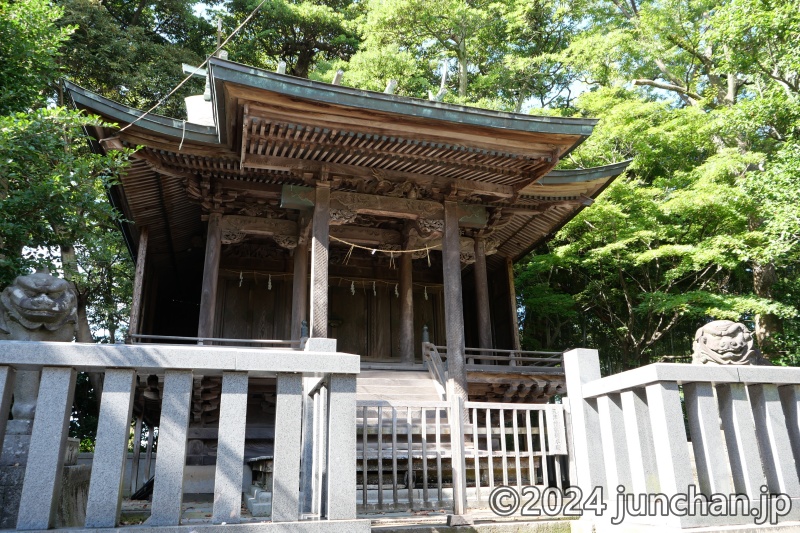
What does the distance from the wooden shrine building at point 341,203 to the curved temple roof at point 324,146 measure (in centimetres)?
2

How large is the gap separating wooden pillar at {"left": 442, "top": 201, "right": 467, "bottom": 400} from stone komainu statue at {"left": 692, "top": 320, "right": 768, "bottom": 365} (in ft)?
14.4

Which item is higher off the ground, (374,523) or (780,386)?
(780,386)

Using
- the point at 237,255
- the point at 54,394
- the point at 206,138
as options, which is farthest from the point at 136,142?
the point at 54,394

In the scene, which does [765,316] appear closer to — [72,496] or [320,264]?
[320,264]

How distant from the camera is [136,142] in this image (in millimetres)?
9102

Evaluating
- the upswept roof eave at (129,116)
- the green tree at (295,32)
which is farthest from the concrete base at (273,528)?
the green tree at (295,32)

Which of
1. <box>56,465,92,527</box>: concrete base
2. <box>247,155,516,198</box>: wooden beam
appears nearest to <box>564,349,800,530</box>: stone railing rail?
<box>56,465,92,527</box>: concrete base

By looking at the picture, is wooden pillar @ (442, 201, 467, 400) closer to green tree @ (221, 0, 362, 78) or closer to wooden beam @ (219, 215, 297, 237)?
wooden beam @ (219, 215, 297, 237)

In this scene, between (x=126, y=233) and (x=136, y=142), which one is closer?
(x=136, y=142)

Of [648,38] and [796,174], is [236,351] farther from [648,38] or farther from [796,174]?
[648,38]

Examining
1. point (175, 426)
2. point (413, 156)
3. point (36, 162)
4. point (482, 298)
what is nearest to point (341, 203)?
point (413, 156)

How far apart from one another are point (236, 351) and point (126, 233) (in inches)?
378

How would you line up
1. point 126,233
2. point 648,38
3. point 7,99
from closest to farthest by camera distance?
point 7,99
point 126,233
point 648,38

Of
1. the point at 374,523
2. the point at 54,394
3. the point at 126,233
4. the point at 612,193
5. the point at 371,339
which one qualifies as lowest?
the point at 374,523
